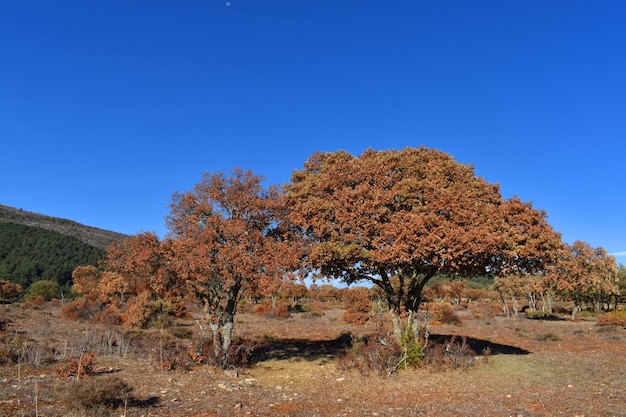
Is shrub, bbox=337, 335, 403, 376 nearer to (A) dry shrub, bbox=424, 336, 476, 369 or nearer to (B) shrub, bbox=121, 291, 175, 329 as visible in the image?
(A) dry shrub, bbox=424, 336, 476, 369

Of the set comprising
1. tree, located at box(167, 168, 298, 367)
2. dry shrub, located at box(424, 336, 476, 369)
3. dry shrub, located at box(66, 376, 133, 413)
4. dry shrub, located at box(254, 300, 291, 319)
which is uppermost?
tree, located at box(167, 168, 298, 367)

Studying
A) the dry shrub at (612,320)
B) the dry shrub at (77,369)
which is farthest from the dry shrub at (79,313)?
the dry shrub at (612,320)

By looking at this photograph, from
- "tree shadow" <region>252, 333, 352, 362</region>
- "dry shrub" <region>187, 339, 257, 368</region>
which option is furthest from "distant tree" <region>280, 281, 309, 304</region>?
"dry shrub" <region>187, 339, 257, 368</region>

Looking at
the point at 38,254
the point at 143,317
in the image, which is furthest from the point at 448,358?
the point at 38,254

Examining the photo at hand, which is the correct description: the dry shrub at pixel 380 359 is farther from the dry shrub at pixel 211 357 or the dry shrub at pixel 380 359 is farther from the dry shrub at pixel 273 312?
the dry shrub at pixel 273 312

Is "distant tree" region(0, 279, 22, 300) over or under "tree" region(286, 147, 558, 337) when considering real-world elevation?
under

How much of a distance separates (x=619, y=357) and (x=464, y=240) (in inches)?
432

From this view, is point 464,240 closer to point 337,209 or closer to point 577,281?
point 337,209

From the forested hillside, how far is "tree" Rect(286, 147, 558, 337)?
3613 inches

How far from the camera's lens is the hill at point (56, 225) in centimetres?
11937

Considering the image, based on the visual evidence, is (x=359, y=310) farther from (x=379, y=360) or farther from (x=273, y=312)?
(x=379, y=360)

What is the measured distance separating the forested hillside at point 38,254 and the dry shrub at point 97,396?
9348 centimetres

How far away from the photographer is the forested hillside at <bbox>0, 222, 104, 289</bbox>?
9081cm

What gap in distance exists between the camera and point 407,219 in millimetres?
14242
